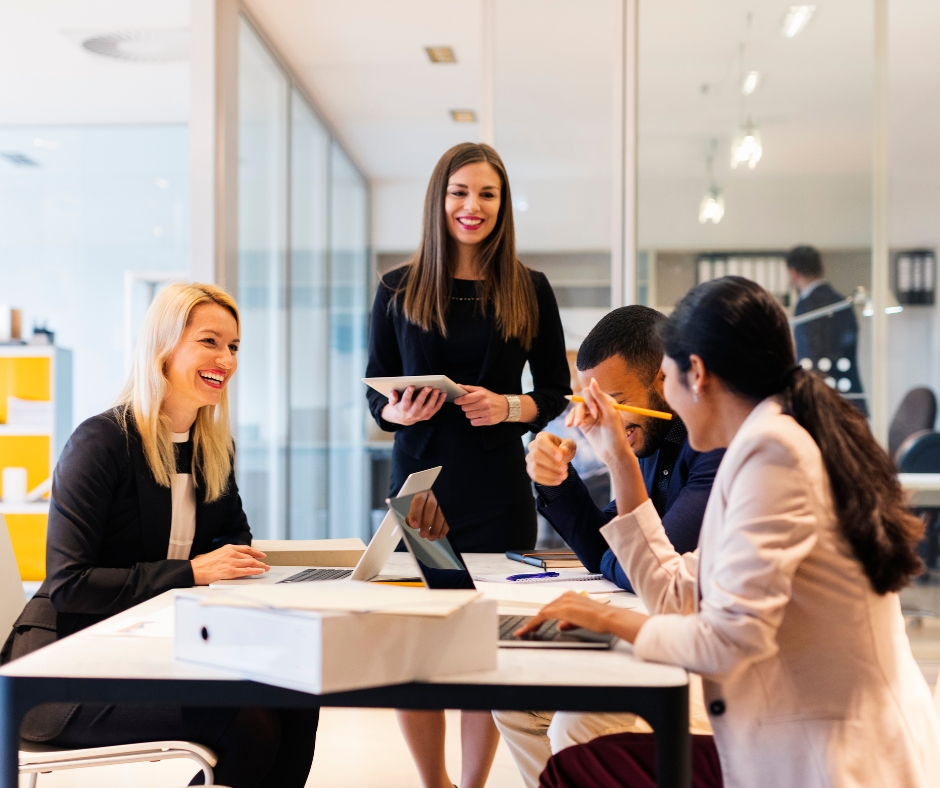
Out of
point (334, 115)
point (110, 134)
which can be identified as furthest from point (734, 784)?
point (110, 134)

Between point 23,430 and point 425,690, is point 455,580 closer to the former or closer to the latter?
point 425,690

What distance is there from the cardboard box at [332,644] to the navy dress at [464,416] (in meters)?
1.25

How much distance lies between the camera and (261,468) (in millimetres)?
4410

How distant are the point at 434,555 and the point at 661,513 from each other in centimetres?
61

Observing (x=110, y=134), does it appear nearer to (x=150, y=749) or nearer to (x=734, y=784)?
(x=150, y=749)

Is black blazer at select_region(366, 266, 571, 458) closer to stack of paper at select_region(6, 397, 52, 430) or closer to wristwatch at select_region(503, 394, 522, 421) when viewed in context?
wristwatch at select_region(503, 394, 522, 421)

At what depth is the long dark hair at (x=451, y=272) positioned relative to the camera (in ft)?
8.23

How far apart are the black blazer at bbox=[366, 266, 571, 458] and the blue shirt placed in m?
0.56

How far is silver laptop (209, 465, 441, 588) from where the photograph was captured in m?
1.51

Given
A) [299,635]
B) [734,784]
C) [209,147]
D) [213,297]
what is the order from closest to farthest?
1. [299,635]
2. [734,784]
3. [213,297]
4. [209,147]

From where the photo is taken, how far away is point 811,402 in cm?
116

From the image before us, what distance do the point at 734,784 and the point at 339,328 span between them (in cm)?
520

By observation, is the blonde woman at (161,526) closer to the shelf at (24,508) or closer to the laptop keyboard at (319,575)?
the laptop keyboard at (319,575)

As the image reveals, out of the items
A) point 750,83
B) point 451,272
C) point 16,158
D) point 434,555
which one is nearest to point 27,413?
point 16,158
